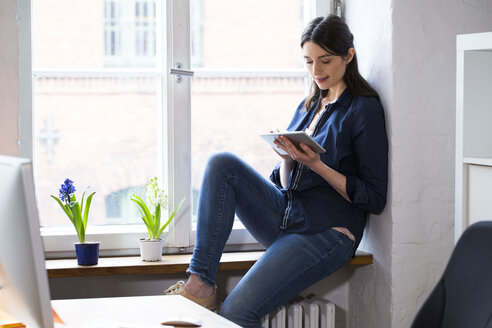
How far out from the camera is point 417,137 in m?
2.28

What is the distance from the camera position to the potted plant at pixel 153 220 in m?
2.35

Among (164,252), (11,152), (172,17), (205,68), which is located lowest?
(164,252)

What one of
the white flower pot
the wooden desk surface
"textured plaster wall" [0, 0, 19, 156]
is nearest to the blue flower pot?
the white flower pot

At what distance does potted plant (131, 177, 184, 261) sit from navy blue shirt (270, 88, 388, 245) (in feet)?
1.63

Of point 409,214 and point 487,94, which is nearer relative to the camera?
point 487,94

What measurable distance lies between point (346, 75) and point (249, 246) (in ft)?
2.80

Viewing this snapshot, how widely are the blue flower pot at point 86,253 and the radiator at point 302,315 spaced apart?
712 mm

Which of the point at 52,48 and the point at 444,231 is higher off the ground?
the point at 52,48

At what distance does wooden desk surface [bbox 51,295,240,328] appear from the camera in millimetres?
1175

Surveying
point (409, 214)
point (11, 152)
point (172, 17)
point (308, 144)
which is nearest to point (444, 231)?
point (409, 214)

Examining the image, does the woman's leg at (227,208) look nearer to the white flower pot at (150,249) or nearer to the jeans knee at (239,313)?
the jeans knee at (239,313)

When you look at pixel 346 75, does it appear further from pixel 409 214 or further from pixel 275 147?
pixel 409 214

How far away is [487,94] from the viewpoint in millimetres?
1805

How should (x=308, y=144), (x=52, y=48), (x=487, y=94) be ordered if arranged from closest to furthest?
(x=487, y=94) → (x=308, y=144) → (x=52, y=48)
